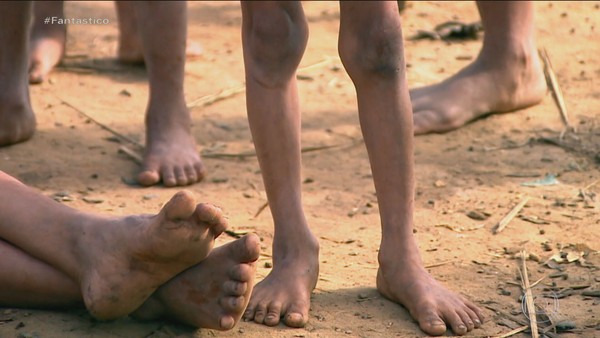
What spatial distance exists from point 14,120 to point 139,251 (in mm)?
1780

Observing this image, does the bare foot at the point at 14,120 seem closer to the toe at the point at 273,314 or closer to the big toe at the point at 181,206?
the toe at the point at 273,314

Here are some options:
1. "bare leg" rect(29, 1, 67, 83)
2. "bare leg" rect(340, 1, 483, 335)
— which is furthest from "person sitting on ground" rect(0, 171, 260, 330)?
"bare leg" rect(29, 1, 67, 83)

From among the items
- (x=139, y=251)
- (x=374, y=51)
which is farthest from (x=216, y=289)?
(x=374, y=51)

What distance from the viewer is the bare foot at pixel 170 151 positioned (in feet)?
12.4

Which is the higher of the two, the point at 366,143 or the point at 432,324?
the point at 366,143

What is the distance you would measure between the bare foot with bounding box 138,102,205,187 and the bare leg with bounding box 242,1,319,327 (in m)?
1.02

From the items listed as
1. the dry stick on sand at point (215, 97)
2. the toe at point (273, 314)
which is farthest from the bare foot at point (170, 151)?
the toe at point (273, 314)

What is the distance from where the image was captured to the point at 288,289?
9.06 ft

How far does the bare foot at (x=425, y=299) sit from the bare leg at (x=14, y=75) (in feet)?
5.85

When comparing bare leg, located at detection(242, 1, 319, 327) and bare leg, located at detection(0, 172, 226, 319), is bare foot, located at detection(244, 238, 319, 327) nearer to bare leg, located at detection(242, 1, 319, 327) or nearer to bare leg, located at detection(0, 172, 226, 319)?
bare leg, located at detection(242, 1, 319, 327)

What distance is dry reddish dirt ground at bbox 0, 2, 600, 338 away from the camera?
2.82m

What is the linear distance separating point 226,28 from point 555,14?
1.62 meters

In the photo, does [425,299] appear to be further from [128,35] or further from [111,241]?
[128,35]

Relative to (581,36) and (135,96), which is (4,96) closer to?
(135,96)
